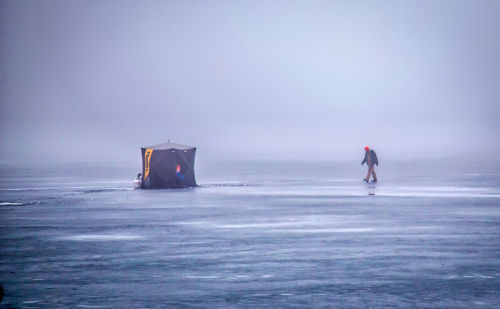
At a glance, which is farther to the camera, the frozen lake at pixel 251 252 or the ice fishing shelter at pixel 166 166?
the ice fishing shelter at pixel 166 166

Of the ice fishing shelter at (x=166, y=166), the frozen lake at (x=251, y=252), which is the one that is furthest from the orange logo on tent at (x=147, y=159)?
the frozen lake at (x=251, y=252)

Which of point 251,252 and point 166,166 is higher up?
point 166,166

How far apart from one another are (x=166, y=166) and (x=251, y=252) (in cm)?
1931

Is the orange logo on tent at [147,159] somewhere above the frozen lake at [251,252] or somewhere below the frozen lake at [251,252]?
above

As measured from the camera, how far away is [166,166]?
33562 millimetres

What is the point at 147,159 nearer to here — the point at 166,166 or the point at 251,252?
the point at 166,166

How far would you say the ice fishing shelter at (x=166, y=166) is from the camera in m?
33.5

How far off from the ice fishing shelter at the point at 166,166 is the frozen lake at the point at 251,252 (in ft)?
18.5

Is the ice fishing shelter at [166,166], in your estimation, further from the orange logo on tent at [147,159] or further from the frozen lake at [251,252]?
the frozen lake at [251,252]

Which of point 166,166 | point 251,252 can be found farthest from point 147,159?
point 251,252

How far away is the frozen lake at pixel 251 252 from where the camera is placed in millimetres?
10550

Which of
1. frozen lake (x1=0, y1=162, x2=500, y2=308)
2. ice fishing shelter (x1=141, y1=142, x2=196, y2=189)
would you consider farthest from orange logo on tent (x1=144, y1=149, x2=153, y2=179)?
frozen lake (x1=0, y1=162, x2=500, y2=308)

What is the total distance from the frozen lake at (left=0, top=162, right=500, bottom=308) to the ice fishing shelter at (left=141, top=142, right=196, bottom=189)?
5.63m

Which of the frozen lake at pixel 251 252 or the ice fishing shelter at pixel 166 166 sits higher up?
the ice fishing shelter at pixel 166 166
